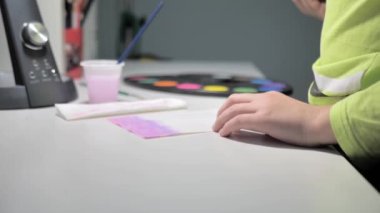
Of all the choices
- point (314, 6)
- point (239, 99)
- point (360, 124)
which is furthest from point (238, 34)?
point (360, 124)

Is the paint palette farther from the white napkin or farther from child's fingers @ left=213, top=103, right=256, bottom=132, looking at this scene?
child's fingers @ left=213, top=103, right=256, bottom=132

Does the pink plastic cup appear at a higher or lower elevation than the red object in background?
higher

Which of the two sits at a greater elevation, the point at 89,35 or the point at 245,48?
the point at 89,35

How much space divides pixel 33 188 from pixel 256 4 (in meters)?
1.79

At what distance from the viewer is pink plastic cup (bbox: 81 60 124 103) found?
85 centimetres

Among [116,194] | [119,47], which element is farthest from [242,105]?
[119,47]

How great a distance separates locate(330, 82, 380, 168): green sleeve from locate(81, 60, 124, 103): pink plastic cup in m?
0.42

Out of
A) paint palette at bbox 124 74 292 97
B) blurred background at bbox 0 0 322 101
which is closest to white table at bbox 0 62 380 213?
paint palette at bbox 124 74 292 97

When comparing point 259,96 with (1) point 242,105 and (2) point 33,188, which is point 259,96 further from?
(2) point 33,188

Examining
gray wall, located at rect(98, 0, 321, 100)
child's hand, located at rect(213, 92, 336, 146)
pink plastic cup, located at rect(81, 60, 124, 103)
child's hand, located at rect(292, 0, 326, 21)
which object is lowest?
gray wall, located at rect(98, 0, 321, 100)

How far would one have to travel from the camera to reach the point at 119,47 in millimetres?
1866

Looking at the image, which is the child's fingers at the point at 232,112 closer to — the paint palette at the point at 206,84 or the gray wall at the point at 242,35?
the paint palette at the point at 206,84

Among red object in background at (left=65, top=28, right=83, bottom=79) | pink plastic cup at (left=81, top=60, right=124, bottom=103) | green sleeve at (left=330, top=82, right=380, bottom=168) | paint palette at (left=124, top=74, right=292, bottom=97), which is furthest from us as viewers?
red object in background at (left=65, top=28, right=83, bottom=79)

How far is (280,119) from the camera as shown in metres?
0.60
